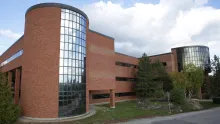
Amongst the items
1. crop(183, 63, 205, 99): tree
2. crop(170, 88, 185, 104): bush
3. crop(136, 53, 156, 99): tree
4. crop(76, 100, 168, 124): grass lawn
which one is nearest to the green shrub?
crop(136, 53, 156, 99): tree

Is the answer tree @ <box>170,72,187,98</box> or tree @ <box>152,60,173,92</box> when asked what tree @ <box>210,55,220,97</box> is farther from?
tree @ <box>152,60,173,92</box>

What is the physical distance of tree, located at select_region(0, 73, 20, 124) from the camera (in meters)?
16.1

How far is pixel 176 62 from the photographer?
52.5 m

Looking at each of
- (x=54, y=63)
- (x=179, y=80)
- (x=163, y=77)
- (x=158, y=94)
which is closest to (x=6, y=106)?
(x=54, y=63)

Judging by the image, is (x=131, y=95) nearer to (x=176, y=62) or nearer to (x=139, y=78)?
(x=139, y=78)

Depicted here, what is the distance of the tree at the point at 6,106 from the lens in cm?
1614

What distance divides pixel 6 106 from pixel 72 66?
8.35 m

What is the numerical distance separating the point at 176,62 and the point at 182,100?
1006 inches

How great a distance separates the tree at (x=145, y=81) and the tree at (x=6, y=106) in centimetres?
2926

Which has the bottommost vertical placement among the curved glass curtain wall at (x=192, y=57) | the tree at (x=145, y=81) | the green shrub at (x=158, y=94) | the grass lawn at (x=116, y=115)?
the grass lawn at (x=116, y=115)

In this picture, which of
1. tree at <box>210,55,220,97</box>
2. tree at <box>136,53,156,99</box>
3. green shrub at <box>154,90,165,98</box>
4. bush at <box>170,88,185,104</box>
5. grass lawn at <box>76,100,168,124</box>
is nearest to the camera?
grass lawn at <box>76,100,168,124</box>

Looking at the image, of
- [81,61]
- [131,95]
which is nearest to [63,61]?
[81,61]

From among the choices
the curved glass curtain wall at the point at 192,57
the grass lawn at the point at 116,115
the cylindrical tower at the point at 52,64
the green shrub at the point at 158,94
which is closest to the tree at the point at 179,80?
the green shrub at the point at 158,94

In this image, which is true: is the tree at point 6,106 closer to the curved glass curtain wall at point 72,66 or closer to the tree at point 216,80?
the curved glass curtain wall at point 72,66
